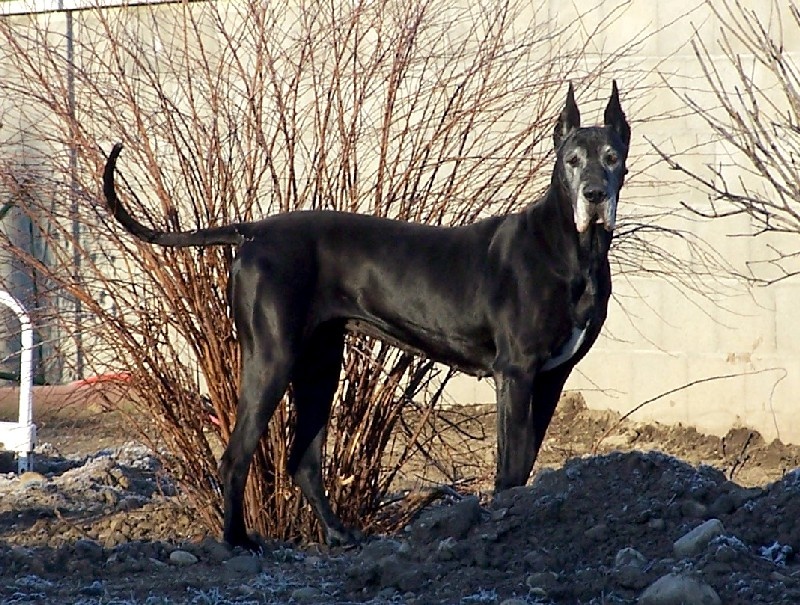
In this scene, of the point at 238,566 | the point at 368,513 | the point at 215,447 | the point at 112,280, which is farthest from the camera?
the point at 215,447

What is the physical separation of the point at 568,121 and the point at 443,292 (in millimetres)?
761

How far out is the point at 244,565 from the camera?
4.83 metres

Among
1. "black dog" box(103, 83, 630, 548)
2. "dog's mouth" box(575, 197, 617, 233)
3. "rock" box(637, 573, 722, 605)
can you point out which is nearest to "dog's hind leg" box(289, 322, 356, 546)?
"black dog" box(103, 83, 630, 548)

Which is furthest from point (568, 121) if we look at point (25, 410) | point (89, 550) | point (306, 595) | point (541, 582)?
point (25, 410)

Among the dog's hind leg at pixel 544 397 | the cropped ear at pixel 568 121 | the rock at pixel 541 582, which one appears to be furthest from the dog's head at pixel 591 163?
the rock at pixel 541 582

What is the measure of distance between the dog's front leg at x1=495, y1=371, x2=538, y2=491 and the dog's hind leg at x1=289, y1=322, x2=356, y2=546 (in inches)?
25.6

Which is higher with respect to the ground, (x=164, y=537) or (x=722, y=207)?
(x=722, y=207)

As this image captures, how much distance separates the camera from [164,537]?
18.2 feet

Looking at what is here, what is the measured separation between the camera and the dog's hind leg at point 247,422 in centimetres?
511

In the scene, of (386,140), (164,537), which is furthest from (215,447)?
(386,140)

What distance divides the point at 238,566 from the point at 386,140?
5.64ft

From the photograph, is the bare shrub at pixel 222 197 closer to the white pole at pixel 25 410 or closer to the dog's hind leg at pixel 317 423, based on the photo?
the dog's hind leg at pixel 317 423

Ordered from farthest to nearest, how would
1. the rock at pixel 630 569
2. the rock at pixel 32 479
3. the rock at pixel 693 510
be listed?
the rock at pixel 32 479
the rock at pixel 693 510
the rock at pixel 630 569

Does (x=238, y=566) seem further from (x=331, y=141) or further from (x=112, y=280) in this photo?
(x=331, y=141)
